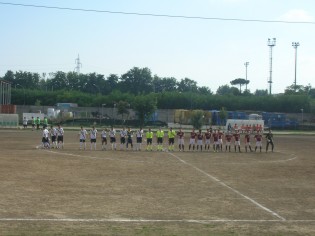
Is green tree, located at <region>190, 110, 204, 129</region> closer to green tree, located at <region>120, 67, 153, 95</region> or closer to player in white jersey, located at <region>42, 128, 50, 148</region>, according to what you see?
player in white jersey, located at <region>42, 128, 50, 148</region>

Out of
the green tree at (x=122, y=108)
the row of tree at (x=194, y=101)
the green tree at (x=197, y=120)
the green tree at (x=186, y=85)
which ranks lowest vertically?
the green tree at (x=197, y=120)

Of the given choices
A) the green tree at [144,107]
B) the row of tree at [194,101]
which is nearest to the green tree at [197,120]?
the green tree at [144,107]

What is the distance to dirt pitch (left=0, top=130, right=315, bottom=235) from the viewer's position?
1109 centimetres

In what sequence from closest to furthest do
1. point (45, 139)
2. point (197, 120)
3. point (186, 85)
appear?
point (45, 139) < point (197, 120) < point (186, 85)

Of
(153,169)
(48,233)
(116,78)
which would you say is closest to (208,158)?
(153,169)

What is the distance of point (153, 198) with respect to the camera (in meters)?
14.8

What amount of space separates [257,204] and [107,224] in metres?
5.23

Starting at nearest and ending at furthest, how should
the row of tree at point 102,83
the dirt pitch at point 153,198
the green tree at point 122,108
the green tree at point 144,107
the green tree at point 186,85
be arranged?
the dirt pitch at point 153,198 → the green tree at point 144,107 → the green tree at point 122,108 → the row of tree at point 102,83 → the green tree at point 186,85

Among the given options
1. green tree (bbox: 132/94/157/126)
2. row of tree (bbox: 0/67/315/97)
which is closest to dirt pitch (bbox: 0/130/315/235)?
green tree (bbox: 132/94/157/126)

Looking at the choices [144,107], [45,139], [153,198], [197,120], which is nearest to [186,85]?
[144,107]

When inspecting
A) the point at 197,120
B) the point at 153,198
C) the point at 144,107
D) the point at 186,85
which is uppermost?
the point at 186,85

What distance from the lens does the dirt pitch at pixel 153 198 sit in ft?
36.4

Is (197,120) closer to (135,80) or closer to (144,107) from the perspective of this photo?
(144,107)

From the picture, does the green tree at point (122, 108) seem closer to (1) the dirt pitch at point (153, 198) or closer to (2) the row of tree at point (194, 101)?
(2) the row of tree at point (194, 101)
